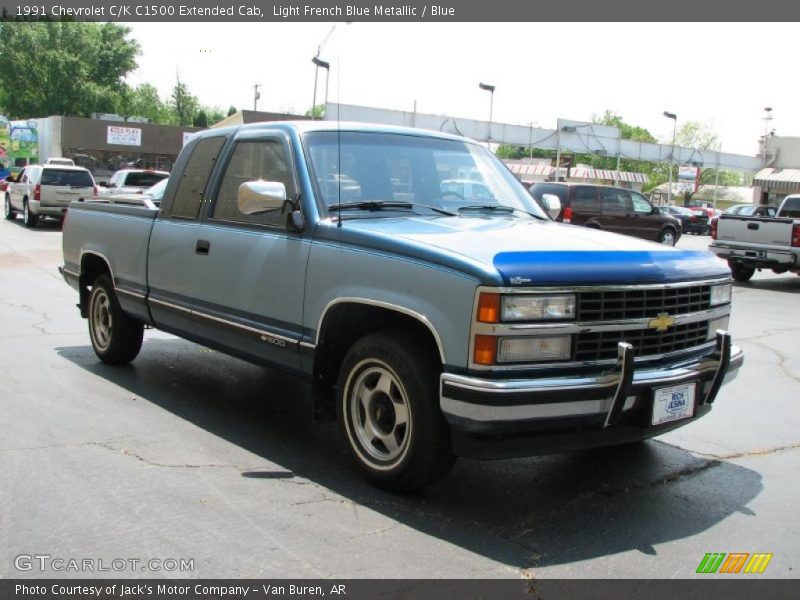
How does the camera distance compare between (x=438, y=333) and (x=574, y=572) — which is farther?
(x=438, y=333)

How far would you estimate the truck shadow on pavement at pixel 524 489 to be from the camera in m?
3.89

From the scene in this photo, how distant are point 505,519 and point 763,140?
5526 cm

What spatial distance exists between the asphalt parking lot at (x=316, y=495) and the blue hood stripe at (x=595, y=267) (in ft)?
4.07

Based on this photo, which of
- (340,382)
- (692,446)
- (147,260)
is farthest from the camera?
(147,260)

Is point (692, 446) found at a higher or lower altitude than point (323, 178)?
lower

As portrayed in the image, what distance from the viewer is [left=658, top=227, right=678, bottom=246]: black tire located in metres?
22.7

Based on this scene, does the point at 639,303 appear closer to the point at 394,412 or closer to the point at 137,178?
the point at 394,412

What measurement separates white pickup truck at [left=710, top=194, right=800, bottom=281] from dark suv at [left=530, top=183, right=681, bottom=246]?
12.5 ft

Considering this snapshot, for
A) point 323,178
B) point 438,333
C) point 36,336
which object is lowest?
point 36,336

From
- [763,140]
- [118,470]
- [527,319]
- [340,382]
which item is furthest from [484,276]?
[763,140]

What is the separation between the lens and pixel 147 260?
6336mm

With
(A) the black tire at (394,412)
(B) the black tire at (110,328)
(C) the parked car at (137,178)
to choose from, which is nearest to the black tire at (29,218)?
(C) the parked car at (137,178)

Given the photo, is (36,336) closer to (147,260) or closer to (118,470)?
(147,260)

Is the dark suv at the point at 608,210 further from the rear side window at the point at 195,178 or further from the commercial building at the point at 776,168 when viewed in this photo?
the commercial building at the point at 776,168
